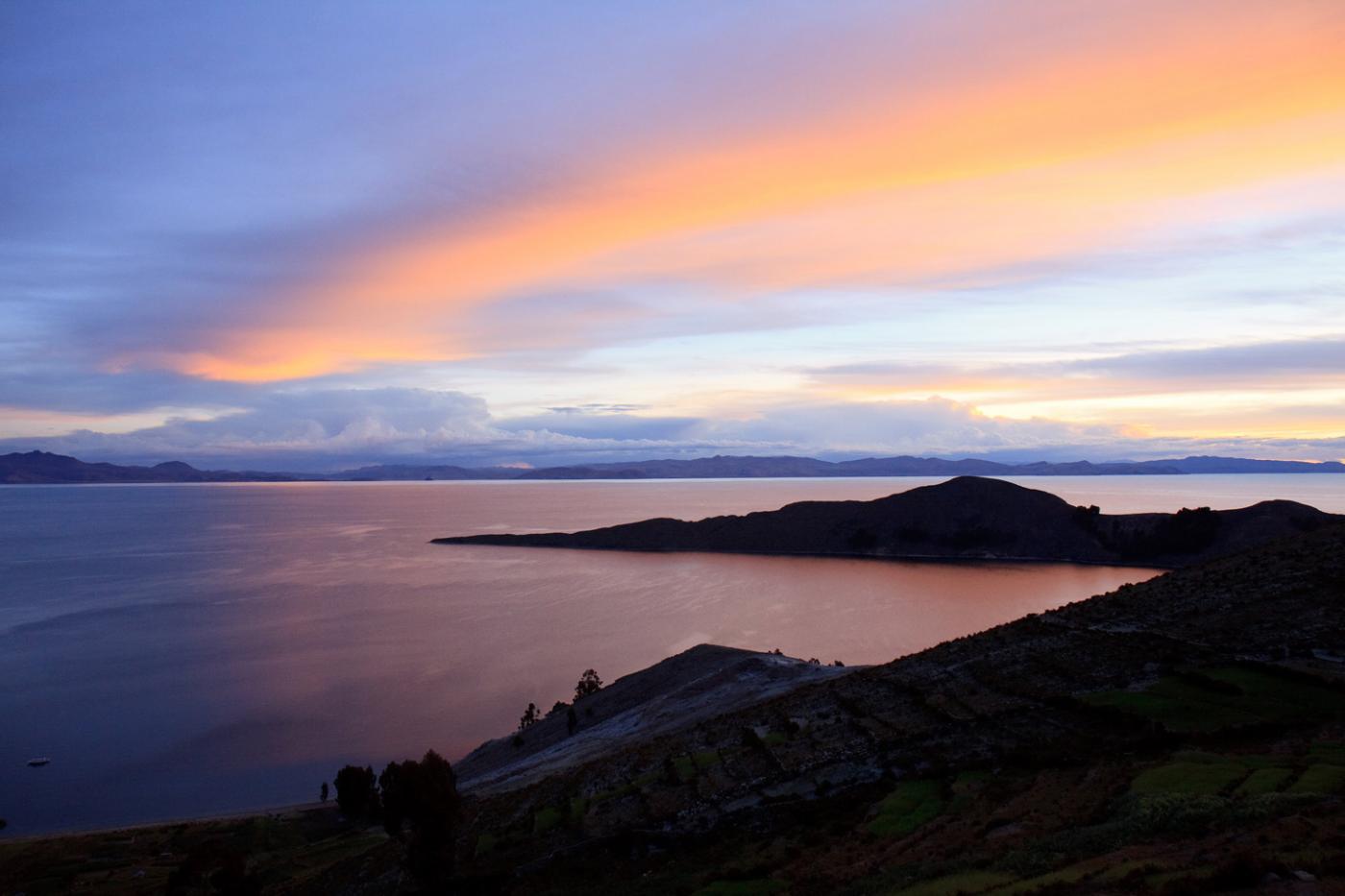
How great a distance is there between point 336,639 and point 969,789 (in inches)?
2629

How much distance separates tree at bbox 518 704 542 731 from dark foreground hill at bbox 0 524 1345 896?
9.27 m

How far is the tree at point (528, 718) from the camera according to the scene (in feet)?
152

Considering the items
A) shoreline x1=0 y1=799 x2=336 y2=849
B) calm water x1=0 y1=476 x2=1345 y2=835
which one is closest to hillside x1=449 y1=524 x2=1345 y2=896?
shoreline x1=0 y1=799 x2=336 y2=849

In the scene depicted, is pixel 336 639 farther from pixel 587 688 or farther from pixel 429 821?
pixel 429 821

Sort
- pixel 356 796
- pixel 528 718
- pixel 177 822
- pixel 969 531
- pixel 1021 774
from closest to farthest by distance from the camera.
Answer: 1. pixel 1021 774
2. pixel 356 796
3. pixel 177 822
4. pixel 528 718
5. pixel 969 531

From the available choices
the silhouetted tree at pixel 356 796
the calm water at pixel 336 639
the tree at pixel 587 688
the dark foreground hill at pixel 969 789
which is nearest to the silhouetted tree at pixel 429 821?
the dark foreground hill at pixel 969 789

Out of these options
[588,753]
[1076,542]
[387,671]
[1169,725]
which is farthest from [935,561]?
[1169,725]

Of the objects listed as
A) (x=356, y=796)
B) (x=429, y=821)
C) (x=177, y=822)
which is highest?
(x=429, y=821)

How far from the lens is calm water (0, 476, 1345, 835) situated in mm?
43094

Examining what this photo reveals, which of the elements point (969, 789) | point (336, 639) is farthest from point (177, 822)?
point (336, 639)

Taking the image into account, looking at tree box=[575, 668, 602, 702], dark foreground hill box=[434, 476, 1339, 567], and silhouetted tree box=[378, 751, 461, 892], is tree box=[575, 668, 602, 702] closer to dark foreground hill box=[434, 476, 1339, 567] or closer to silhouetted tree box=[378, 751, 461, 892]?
silhouetted tree box=[378, 751, 461, 892]

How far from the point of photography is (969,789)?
1788 cm

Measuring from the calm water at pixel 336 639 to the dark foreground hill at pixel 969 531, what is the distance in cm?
943

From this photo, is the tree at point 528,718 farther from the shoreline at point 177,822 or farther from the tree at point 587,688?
the shoreline at point 177,822
